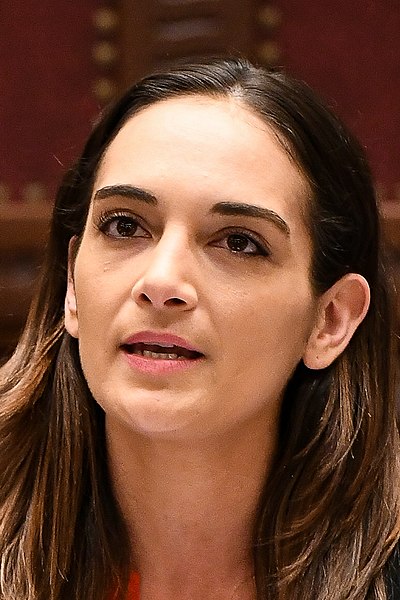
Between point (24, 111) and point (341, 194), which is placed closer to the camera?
point (341, 194)

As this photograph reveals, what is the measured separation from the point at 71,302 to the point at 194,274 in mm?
227

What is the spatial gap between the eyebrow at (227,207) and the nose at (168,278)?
48mm

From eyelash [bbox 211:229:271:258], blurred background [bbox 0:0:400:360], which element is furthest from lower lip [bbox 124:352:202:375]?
blurred background [bbox 0:0:400:360]

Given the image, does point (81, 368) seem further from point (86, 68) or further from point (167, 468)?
point (86, 68)

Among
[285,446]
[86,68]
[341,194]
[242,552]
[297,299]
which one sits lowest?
[242,552]

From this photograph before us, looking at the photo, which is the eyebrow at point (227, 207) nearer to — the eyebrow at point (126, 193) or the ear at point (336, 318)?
the eyebrow at point (126, 193)

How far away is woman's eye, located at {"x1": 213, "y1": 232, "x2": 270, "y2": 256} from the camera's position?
1.30m

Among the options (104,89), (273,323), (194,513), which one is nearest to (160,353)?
Result: (273,323)

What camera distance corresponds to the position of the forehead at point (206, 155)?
1281 millimetres

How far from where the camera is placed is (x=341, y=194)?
142 centimetres

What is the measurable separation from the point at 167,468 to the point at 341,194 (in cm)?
38

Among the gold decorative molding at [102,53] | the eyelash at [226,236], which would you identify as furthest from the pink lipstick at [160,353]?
the gold decorative molding at [102,53]

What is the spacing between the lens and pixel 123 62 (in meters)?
2.14

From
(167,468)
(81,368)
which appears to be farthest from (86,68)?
(167,468)
